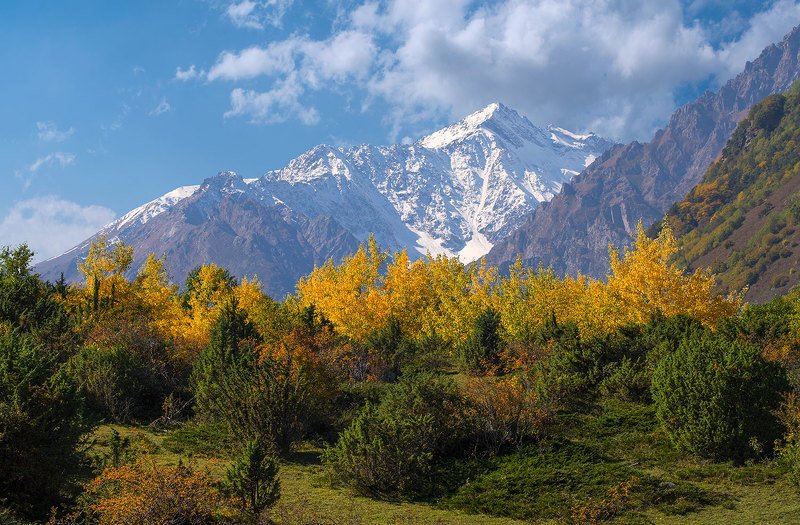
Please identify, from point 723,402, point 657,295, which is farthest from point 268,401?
point 657,295

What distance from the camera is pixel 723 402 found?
15188 millimetres

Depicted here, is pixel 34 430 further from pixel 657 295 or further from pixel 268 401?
pixel 657 295

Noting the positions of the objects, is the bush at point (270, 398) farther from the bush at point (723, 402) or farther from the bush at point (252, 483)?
the bush at point (723, 402)

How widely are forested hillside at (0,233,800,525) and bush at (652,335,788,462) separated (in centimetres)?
5

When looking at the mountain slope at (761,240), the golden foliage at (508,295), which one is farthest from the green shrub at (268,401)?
the mountain slope at (761,240)

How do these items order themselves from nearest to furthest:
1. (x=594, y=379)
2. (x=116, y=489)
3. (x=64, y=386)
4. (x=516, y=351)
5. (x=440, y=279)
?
(x=116, y=489), (x=64, y=386), (x=594, y=379), (x=516, y=351), (x=440, y=279)

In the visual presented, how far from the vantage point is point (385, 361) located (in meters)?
29.5

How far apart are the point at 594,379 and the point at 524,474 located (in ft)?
28.8

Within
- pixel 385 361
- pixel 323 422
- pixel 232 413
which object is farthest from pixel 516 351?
pixel 232 413

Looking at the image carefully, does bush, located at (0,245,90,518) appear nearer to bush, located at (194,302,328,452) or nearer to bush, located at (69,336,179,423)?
bush, located at (194,302,328,452)

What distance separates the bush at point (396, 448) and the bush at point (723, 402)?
228 inches

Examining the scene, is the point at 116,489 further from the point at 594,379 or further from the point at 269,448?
the point at 594,379

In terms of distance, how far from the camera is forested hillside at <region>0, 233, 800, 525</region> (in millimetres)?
11602

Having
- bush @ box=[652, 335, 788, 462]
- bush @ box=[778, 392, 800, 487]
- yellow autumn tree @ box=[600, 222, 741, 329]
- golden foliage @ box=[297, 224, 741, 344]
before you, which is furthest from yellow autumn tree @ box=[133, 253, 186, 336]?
bush @ box=[778, 392, 800, 487]
